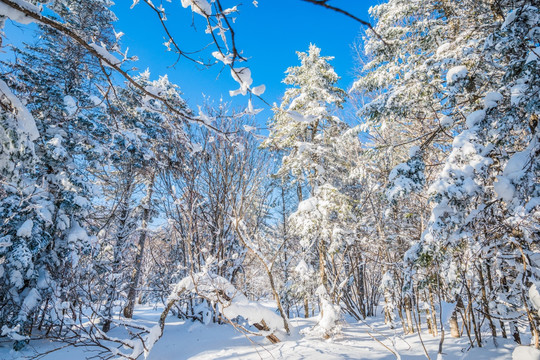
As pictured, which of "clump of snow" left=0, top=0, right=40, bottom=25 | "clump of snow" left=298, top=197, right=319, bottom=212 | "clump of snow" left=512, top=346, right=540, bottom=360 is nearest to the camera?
"clump of snow" left=0, top=0, right=40, bottom=25

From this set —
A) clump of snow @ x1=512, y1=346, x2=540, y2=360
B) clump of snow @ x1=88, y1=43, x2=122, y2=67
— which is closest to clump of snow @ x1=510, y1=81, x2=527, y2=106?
clump of snow @ x1=512, y1=346, x2=540, y2=360

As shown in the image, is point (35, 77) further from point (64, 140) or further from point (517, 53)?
point (517, 53)

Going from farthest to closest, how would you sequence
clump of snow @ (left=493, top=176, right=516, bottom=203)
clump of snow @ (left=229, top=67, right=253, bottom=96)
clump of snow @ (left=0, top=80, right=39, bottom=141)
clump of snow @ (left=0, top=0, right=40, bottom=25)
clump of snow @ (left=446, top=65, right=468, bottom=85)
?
clump of snow @ (left=446, top=65, right=468, bottom=85)
clump of snow @ (left=493, top=176, right=516, bottom=203)
clump of snow @ (left=0, top=80, right=39, bottom=141)
clump of snow @ (left=229, top=67, right=253, bottom=96)
clump of snow @ (left=0, top=0, right=40, bottom=25)

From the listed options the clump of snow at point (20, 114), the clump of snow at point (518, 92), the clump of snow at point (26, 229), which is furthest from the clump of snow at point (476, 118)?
the clump of snow at point (26, 229)

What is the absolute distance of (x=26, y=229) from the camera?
19.0 feet

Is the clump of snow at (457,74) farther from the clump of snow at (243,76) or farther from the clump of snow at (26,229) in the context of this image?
the clump of snow at (26,229)

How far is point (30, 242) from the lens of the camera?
6.01 meters

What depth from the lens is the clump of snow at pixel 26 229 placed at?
226 inches

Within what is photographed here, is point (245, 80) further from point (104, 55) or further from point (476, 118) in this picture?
point (476, 118)

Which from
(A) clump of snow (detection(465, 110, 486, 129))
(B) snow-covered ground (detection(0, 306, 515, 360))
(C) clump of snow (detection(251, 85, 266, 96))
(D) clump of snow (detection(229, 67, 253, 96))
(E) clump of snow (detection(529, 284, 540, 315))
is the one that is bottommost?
(B) snow-covered ground (detection(0, 306, 515, 360))

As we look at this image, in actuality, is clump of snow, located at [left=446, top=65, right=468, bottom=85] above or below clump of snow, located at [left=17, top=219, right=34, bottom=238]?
above

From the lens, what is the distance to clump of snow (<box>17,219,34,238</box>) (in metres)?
5.75

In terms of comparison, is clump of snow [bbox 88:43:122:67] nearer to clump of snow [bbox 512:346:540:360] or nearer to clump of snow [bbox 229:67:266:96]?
clump of snow [bbox 229:67:266:96]

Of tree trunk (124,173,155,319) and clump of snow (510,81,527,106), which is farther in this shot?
tree trunk (124,173,155,319)
